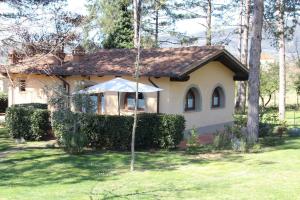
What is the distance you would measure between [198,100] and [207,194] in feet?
38.3

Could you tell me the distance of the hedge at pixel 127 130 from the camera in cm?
1582

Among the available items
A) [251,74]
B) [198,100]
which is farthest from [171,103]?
[251,74]

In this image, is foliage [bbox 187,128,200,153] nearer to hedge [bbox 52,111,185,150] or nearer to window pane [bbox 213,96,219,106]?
hedge [bbox 52,111,185,150]

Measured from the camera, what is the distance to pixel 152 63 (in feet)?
66.2

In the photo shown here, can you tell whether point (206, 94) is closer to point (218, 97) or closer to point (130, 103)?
point (218, 97)

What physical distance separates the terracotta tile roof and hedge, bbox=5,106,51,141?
1.66 metres

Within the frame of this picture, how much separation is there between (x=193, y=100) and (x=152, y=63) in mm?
2649

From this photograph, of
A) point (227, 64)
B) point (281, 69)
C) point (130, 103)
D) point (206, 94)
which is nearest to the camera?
point (130, 103)

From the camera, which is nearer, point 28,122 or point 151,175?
point 151,175

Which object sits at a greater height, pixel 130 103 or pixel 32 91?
pixel 32 91

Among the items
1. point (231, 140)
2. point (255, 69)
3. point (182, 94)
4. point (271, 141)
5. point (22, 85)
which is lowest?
point (271, 141)

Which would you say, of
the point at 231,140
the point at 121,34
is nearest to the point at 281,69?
the point at 121,34

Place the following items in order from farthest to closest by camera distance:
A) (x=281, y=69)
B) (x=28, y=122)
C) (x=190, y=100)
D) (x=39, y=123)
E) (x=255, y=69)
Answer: (x=281, y=69)
(x=190, y=100)
(x=28, y=122)
(x=39, y=123)
(x=255, y=69)

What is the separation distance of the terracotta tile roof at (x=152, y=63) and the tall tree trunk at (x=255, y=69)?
2.59 m
